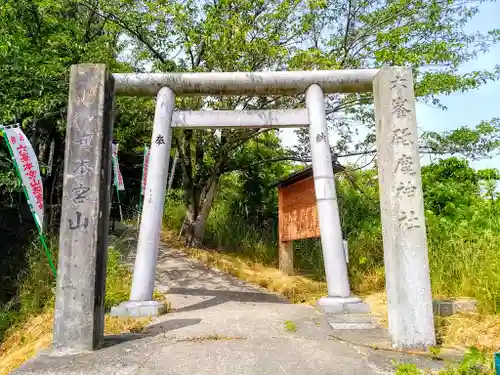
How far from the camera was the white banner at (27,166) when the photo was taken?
235 inches

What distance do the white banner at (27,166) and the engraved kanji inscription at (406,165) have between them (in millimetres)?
5144

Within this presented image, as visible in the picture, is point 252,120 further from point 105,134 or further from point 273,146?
point 273,146

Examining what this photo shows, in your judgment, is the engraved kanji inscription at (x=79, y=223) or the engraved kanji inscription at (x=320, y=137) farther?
the engraved kanji inscription at (x=320, y=137)

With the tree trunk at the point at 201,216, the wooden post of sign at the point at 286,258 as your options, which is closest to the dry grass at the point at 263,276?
Result: the wooden post of sign at the point at 286,258

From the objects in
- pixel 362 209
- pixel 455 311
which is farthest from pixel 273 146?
pixel 455 311

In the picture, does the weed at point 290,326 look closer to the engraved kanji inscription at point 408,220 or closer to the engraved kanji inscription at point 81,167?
the engraved kanji inscription at point 408,220

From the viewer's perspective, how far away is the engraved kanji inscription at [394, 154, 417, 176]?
4.04 m

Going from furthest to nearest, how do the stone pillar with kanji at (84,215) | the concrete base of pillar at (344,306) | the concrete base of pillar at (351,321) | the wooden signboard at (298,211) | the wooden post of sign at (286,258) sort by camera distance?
the wooden post of sign at (286,258) < the wooden signboard at (298,211) < the concrete base of pillar at (344,306) < the concrete base of pillar at (351,321) < the stone pillar with kanji at (84,215)

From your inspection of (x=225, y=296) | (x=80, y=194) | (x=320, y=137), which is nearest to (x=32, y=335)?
(x=225, y=296)

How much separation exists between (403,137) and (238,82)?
257cm

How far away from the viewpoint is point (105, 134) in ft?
13.6

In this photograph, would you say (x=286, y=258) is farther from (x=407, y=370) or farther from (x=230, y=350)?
(x=407, y=370)

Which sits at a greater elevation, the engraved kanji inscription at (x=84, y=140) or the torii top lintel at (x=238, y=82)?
the torii top lintel at (x=238, y=82)

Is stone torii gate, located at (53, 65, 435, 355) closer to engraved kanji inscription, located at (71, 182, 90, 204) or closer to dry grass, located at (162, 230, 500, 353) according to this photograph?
engraved kanji inscription, located at (71, 182, 90, 204)
